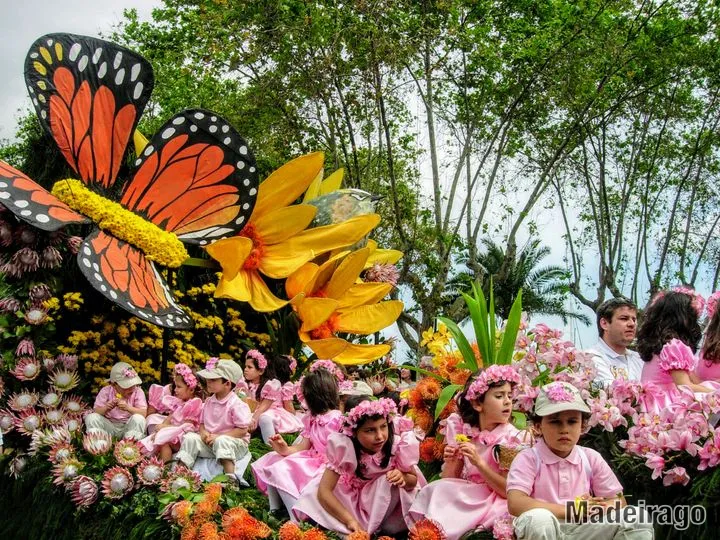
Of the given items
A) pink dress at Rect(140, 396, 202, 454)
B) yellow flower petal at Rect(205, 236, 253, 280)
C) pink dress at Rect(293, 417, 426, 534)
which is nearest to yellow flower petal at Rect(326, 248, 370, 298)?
yellow flower petal at Rect(205, 236, 253, 280)

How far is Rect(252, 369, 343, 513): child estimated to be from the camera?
519cm

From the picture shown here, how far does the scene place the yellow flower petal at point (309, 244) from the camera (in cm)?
795

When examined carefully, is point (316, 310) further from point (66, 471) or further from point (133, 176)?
point (66, 471)

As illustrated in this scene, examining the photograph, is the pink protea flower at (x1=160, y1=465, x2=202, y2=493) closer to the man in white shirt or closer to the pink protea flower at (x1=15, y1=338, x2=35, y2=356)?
the pink protea flower at (x1=15, y1=338, x2=35, y2=356)

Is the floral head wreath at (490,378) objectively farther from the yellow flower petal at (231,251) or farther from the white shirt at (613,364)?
the yellow flower petal at (231,251)

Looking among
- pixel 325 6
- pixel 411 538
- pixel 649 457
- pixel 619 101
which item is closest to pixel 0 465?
pixel 411 538

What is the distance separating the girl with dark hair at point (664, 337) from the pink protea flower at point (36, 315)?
4387 mm

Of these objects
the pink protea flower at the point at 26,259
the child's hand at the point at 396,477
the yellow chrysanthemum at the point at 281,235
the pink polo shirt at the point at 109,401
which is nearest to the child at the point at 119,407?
the pink polo shirt at the point at 109,401

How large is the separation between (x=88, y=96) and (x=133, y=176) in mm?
725

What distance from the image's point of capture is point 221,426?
6.08 metres

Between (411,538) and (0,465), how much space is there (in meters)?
3.93

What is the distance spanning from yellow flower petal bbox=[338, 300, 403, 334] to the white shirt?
122 inches

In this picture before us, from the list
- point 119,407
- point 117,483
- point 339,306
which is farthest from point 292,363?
point 117,483

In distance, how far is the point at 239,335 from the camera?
857 cm
